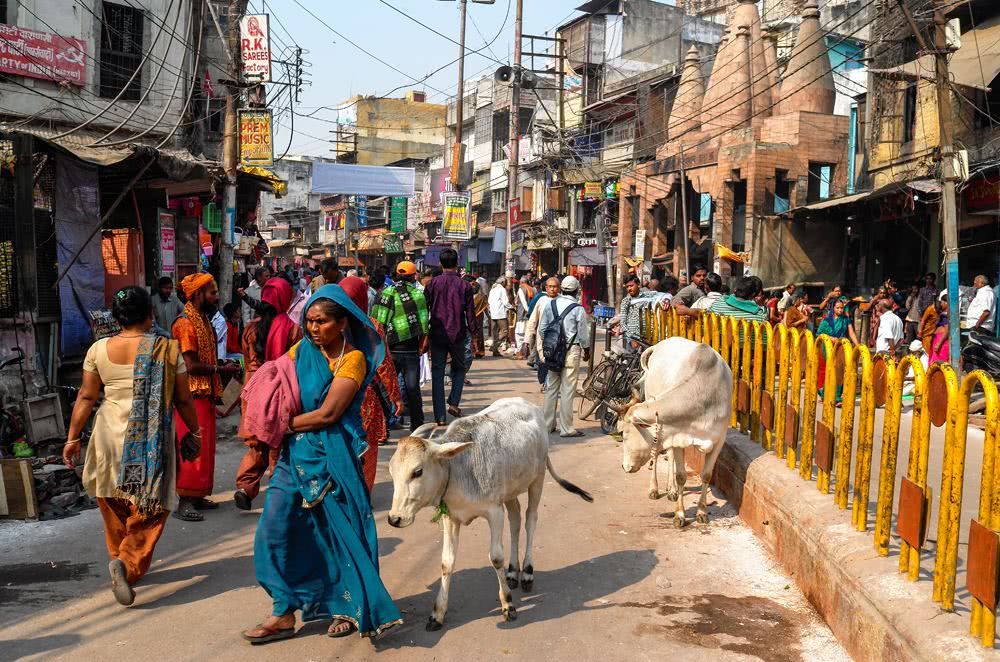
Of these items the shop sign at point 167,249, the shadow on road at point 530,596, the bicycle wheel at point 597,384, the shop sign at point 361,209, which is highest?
the shop sign at point 361,209

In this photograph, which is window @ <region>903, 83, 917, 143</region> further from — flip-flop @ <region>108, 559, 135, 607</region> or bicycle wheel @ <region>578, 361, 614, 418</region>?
flip-flop @ <region>108, 559, 135, 607</region>

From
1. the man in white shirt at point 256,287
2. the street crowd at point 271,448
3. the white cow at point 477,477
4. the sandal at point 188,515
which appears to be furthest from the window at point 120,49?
the white cow at point 477,477

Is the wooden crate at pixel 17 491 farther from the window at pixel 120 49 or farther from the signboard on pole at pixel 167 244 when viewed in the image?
the window at pixel 120 49

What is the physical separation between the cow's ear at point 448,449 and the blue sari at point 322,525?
0.37 meters

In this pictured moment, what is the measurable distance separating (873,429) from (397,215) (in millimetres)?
49640

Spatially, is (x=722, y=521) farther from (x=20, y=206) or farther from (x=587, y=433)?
(x=20, y=206)

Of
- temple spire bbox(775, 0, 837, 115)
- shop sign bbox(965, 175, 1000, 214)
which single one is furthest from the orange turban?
temple spire bbox(775, 0, 837, 115)

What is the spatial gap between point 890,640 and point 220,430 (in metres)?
7.94

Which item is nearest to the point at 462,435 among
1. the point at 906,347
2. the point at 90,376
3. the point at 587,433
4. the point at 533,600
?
the point at 533,600

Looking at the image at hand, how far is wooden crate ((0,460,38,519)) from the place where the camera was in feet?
21.0

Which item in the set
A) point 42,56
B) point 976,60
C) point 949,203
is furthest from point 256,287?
point 976,60

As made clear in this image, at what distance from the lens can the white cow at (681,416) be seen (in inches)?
256

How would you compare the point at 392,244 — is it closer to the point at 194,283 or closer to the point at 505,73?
the point at 505,73

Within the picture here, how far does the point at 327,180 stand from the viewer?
26.2 meters
